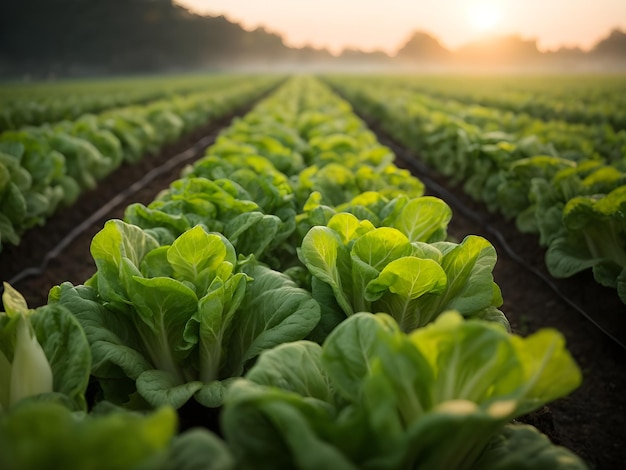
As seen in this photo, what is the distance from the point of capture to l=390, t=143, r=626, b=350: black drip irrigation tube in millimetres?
4195

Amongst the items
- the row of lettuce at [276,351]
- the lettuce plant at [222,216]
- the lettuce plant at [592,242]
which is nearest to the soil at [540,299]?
the lettuce plant at [592,242]

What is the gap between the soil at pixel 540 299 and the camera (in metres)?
3.20

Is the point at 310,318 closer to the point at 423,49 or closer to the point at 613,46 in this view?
the point at 613,46

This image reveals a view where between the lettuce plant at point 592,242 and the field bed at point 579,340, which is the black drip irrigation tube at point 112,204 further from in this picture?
the lettuce plant at point 592,242

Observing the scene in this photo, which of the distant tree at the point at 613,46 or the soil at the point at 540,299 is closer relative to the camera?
the soil at the point at 540,299

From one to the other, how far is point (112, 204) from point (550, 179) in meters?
6.00

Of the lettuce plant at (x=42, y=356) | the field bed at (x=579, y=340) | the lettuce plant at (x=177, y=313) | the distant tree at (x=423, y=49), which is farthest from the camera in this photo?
the distant tree at (x=423, y=49)

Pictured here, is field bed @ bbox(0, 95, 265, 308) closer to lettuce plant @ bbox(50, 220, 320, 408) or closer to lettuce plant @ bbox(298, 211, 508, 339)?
lettuce plant @ bbox(50, 220, 320, 408)

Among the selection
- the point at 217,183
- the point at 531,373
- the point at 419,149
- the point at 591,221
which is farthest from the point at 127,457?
the point at 419,149

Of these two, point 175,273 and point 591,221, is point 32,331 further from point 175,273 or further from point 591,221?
point 591,221

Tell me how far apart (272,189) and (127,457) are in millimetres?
2498

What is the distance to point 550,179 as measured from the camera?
5.20 meters

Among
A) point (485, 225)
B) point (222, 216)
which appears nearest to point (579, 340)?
point (485, 225)

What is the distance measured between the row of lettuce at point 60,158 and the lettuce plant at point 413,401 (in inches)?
164
